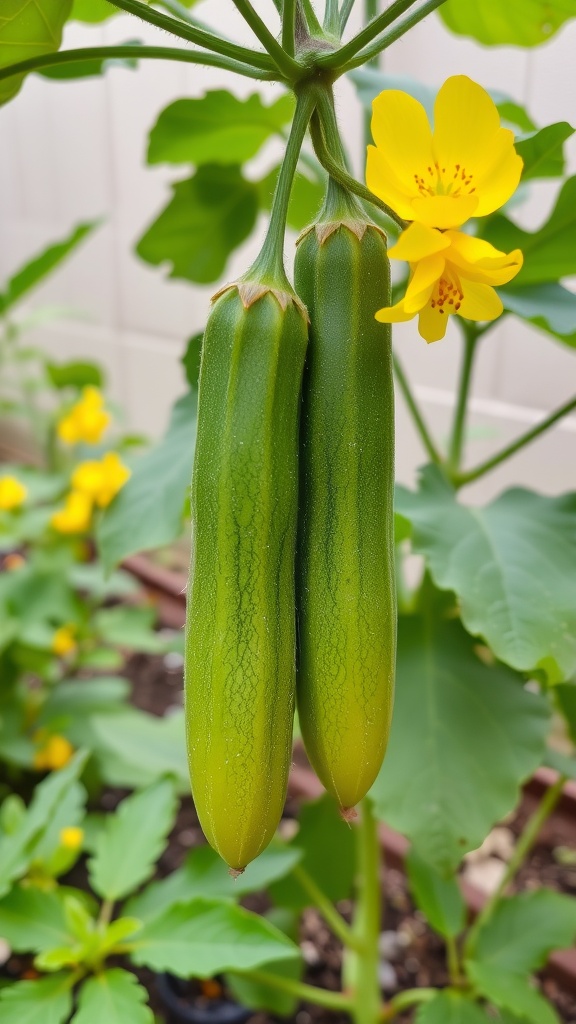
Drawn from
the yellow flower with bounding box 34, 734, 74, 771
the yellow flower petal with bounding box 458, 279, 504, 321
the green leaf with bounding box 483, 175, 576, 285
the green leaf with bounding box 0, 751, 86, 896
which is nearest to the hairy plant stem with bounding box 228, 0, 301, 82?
the yellow flower petal with bounding box 458, 279, 504, 321

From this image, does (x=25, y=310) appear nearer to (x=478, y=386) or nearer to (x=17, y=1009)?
(x=478, y=386)

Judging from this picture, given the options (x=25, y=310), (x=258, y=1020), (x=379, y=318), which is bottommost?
(x=258, y=1020)

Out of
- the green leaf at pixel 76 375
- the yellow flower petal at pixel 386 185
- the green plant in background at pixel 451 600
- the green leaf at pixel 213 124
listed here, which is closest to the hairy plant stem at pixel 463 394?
the green plant in background at pixel 451 600

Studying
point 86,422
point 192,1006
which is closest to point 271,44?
point 192,1006

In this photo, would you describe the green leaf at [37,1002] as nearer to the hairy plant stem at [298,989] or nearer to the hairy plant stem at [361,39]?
the hairy plant stem at [298,989]

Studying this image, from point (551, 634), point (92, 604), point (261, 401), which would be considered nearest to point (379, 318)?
point (261, 401)

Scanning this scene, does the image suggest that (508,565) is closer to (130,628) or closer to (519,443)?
(519,443)
